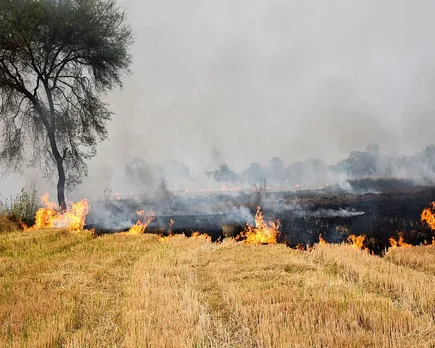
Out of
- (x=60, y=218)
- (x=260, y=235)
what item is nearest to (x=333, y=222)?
(x=260, y=235)

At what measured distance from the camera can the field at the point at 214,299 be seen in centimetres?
483

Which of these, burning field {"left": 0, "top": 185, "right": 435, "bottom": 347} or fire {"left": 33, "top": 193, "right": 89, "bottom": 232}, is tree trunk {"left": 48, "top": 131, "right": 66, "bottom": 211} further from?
burning field {"left": 0, "top": 185, "right": 435, "bottom": 347}

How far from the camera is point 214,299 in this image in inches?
271

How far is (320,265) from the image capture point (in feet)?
32.1

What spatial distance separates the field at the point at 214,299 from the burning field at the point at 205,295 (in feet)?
0.09

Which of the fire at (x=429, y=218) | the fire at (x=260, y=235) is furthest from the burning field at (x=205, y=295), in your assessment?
the fire at (x=429, y=218)

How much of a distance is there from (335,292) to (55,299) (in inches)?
223

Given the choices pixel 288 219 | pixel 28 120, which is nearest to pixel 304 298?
pixel 288 219

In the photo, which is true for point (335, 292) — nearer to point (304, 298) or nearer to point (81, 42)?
point (304, 298)

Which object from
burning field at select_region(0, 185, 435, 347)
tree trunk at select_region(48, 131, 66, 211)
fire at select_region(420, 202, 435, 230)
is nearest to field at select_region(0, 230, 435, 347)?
burning field at select_region(0, 185, 435, 347)

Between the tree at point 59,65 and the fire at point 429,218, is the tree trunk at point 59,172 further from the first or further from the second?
the fire at point 429,218

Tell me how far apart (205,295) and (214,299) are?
306 mm

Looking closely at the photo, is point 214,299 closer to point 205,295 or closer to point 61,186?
point 205,295

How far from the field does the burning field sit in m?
0.03
